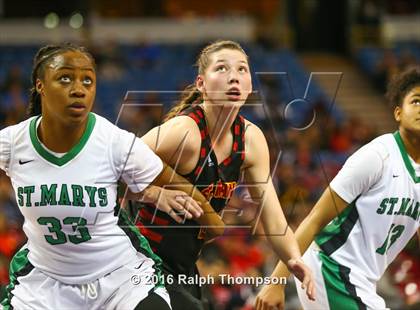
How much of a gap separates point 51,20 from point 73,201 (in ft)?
39.0

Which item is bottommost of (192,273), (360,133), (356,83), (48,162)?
(356,83)

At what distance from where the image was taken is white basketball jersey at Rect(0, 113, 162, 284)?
3865 millimetres

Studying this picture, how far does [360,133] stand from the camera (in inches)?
424

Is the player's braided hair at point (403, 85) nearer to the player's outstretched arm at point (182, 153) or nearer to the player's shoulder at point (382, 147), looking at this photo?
the player's shoulder at point (382, 147)

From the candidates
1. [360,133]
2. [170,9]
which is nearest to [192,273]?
[360,133]

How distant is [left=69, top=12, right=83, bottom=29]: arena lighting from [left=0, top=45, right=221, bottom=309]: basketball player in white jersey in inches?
449

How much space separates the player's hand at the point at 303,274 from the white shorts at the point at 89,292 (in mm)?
620

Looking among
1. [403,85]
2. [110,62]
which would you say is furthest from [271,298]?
[110,62]

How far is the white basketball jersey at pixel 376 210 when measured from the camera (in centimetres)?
443

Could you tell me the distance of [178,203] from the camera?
13.3ft

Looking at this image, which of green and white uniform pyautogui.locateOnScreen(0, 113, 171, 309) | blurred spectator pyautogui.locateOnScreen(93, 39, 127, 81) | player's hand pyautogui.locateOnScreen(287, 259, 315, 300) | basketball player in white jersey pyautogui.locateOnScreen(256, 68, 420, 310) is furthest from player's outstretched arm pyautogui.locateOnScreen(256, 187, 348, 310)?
blurred spectator pyautogui.locateOnScreen(93, 39, 127, 81)

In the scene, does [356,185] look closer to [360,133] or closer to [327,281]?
[327,281]

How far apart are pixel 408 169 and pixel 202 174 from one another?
101 cm

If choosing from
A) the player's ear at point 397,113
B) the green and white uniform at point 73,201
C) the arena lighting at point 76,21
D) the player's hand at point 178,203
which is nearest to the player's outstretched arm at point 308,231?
the player's ear at point 397,113
